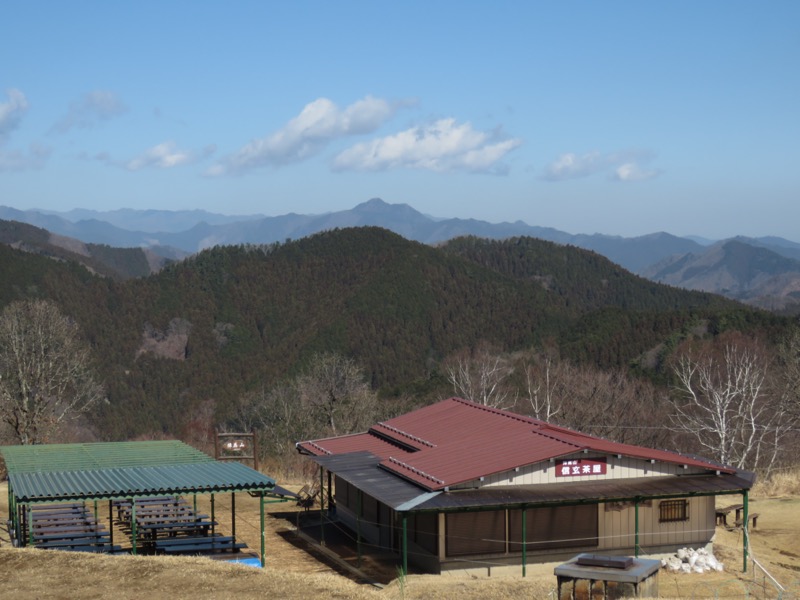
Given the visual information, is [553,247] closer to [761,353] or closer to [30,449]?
[761,353]

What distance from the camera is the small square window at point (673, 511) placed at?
25.4 metres

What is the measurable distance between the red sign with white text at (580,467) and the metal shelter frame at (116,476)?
6.77m

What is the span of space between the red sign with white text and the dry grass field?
86.3 inches

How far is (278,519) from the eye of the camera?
102ft

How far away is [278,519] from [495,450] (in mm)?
8331

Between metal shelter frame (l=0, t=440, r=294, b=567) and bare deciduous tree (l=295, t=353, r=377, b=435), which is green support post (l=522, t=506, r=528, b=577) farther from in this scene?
bare deciduous tree (l=295, t=353, r=377, b=435)

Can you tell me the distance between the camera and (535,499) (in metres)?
23.4

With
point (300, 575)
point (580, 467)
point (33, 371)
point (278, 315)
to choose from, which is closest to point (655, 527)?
point (580, 467)

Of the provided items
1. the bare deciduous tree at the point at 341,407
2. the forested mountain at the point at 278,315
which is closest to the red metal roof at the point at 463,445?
the bare deciduous tree at the point at 341,407

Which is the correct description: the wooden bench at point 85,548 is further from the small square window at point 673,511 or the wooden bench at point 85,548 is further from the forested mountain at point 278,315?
the forested mountain at point 278,315

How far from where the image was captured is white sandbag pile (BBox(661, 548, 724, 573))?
24406 mm

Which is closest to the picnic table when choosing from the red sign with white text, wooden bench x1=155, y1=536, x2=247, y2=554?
wooden bench x1=155, y1=536, x2=247, y2=554

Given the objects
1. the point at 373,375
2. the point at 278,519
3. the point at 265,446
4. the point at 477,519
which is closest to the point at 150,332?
the point at 373,375

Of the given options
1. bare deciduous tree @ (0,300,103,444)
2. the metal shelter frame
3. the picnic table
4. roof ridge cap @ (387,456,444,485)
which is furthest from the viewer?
bare deciduous tree @ (0,300,103,444)
